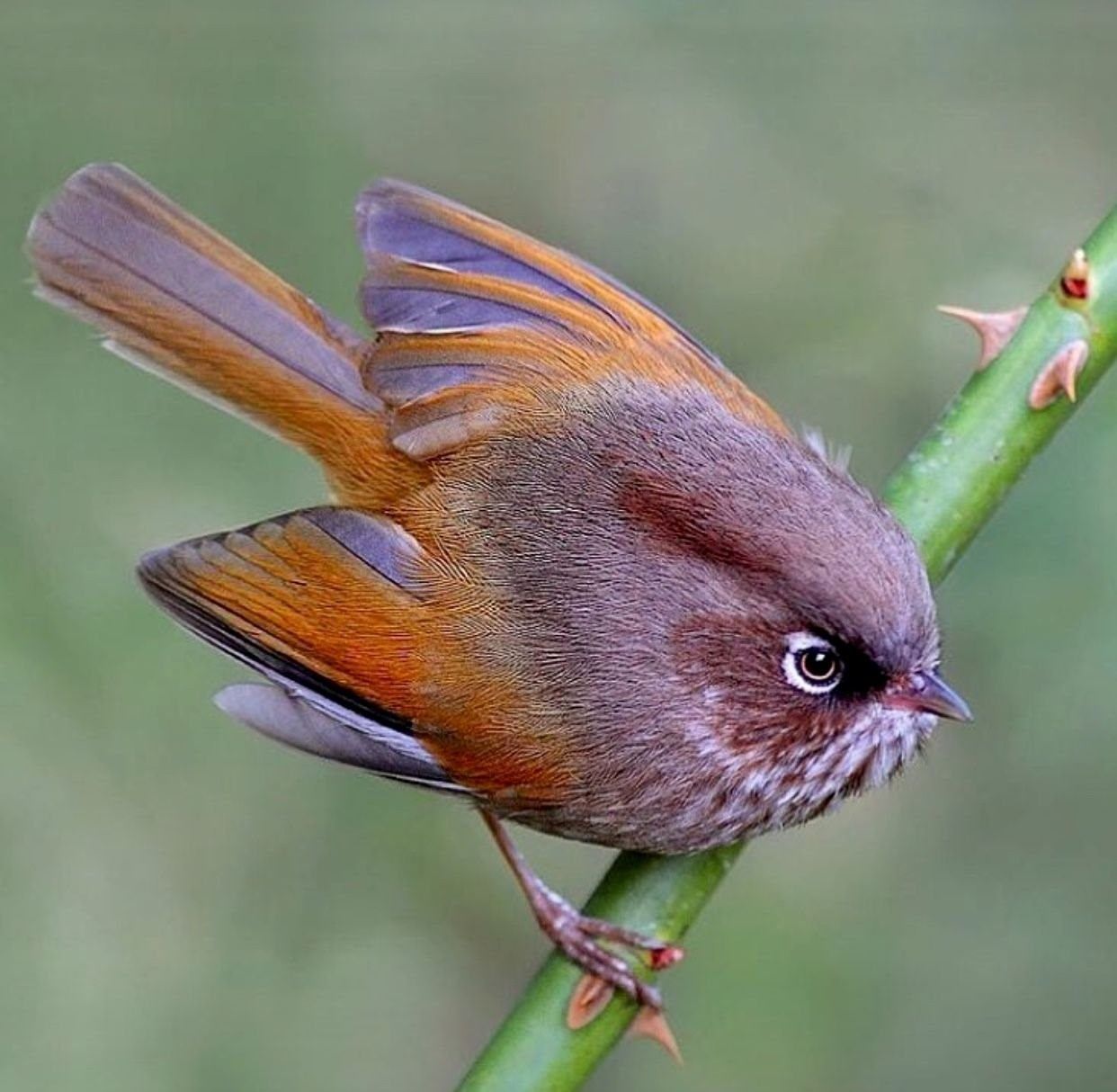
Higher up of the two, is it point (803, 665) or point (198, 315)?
point (803, 665)

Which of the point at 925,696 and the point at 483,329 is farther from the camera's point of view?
the point at 483,329

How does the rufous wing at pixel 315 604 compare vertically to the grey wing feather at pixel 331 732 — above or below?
above

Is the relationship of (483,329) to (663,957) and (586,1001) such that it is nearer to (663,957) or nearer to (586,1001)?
(663,957)

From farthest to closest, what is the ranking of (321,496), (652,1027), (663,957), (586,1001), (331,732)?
(321,496) → (331,732) → (663,957) → (652,1027) → (586,1001)

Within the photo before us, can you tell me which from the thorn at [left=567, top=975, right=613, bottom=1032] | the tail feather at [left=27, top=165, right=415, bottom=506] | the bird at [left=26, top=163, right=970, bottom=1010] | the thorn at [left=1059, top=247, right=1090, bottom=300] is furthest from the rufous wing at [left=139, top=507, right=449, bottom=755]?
the thorn at [left=1059, top=247, right=1090, bottom=300]

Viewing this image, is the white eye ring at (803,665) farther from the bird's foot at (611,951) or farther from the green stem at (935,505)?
the bird's foot at (611,951)

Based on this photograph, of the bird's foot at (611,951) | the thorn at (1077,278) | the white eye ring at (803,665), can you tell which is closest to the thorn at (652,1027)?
the bird's foot at (611,951)

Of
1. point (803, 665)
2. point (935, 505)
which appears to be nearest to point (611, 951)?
point (803, 665)
